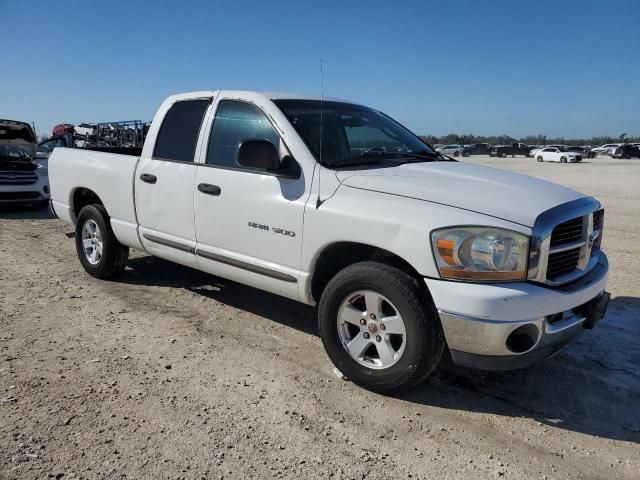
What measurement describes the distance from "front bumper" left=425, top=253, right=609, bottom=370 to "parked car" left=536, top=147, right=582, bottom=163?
4789cm

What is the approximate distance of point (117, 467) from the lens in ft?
8.44

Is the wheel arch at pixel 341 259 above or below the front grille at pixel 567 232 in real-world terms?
below

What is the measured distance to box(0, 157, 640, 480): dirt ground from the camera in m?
2.65

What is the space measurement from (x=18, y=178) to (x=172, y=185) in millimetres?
8283

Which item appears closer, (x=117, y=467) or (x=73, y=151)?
(x=117, y=467)

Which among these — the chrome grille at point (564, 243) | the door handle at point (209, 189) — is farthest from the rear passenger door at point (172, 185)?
the chrome grille at point (564, 243)

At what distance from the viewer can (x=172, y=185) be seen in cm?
454

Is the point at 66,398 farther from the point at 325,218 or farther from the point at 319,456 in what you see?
the point at 325,218

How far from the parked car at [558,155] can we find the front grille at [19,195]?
44748mm

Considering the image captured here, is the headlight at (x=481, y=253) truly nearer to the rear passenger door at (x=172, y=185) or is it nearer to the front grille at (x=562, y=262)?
the front grille at (x=562, y=262)

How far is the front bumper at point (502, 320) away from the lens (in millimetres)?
2816

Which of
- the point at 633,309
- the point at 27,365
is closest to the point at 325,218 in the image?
the point at 27,365

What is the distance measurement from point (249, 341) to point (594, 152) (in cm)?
6391

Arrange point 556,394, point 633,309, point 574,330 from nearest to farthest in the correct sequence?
point 574,330
point 556,394
point 633,309
